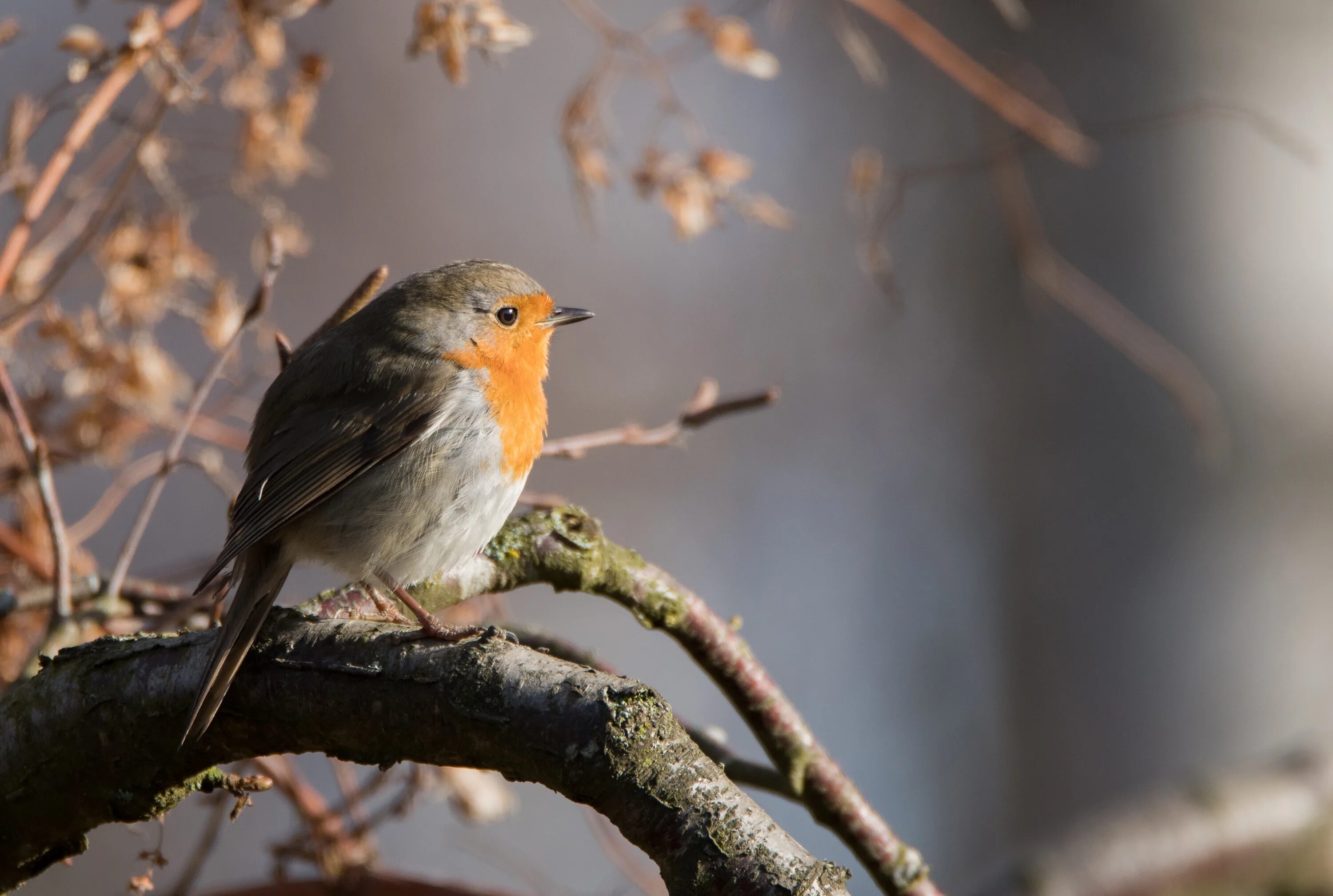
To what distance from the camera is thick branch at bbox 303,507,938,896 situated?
4.51 feet

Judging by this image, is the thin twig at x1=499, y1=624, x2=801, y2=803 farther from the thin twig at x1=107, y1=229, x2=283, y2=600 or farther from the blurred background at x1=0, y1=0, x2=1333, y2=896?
the blurred background at x1=0, y1=0, x2=1333, y2=896

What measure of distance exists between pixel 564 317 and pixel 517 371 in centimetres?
18

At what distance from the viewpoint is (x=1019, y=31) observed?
155 inches

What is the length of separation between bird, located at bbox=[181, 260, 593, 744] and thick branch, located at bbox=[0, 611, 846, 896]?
0.68ft

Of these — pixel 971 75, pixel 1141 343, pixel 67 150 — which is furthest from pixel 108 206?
pixel 1141 343

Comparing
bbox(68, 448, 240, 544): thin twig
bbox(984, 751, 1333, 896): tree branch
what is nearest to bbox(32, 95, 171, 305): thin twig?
bbox(68, 448, 240, 544): thin twig

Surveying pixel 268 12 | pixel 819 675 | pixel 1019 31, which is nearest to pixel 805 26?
pixel 1019 31

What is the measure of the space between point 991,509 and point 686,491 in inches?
52.7

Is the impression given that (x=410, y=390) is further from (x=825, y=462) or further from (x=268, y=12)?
(x=825, y=462)

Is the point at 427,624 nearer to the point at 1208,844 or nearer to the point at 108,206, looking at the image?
the point at 108,206

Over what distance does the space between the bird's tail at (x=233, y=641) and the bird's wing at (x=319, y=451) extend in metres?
0.09

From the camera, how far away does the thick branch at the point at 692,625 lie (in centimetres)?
138

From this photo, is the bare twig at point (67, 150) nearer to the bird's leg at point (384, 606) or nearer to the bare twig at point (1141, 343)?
the bird's leg at point (384, 606)

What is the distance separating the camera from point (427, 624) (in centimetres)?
125
